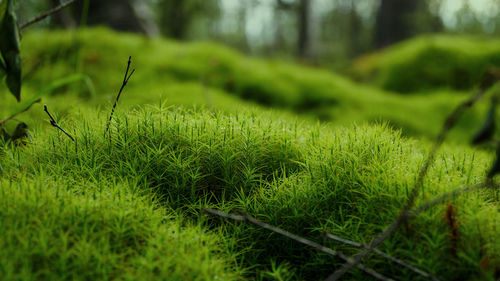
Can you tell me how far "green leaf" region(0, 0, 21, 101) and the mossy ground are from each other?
25cm

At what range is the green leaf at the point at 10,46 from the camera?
1.33 metres

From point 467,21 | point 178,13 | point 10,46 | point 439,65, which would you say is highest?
point 178,13

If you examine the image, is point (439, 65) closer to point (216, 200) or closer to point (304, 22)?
point (304, 22)

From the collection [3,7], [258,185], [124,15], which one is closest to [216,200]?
[258,185]

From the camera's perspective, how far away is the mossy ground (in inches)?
40.6

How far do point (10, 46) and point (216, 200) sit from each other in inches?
36.5

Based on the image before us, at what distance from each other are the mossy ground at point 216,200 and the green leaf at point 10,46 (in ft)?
0.82

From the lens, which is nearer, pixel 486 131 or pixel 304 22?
pixel 486 131

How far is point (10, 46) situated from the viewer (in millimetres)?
1357

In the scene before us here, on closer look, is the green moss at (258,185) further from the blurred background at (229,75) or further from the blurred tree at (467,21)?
the blurred tree at (467,21)

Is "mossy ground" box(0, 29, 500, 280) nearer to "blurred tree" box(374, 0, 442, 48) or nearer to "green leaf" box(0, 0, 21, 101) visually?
"green leaf" box(0, 0, 21, 101)

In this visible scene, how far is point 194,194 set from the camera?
1385mm

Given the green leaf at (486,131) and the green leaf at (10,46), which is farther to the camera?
the green leaf at (10,46)

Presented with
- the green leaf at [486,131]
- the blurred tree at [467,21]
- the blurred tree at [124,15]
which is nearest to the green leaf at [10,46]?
the green leaf at [486,131]
